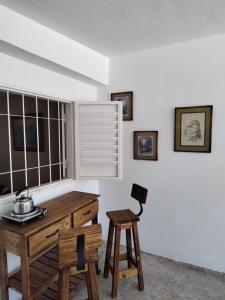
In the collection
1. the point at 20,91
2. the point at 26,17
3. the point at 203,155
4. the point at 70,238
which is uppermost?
the point at 26,17

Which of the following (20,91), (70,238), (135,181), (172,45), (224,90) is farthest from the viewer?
(135,181)

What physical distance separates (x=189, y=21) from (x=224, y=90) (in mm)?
753

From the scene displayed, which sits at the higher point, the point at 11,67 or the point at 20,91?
the point at 11,67

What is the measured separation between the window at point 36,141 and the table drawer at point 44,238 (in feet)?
2.65

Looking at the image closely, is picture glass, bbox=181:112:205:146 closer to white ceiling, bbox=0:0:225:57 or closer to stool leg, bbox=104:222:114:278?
white ceiling, bbox=0:0:225:57

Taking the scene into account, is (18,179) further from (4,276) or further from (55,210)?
(4,276)

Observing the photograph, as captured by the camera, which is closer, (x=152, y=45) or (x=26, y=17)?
(x=26, y=17)

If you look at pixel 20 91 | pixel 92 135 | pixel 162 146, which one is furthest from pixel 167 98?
pixel 20 91

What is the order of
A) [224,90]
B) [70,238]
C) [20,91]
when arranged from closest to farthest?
[70,238] → [20,91] → [224,90]

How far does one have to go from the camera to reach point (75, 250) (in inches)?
53.6

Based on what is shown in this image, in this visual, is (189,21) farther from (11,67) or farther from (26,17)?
(11,67)

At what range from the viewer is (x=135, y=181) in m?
2.71

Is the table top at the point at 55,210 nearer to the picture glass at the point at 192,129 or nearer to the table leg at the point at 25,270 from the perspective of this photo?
the table leg at the point at 25,270

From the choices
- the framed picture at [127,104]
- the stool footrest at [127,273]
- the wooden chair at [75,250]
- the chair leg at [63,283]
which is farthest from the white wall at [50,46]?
the stool footrest at [127,273]
